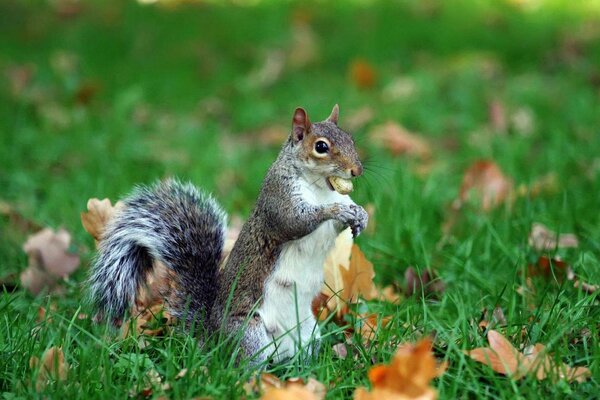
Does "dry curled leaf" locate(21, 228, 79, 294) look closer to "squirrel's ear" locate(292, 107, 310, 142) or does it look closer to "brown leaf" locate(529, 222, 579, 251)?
"squirrel's ear" locate(292, 107, 310, 142)

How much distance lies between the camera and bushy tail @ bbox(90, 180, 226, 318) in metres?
2.21

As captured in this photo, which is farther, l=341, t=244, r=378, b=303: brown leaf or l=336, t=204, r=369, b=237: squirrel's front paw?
l=341, t=244, r=378, b=303: brown leaf

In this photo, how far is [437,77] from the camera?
5.32m

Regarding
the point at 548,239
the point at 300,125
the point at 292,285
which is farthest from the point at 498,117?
the point at 292,285

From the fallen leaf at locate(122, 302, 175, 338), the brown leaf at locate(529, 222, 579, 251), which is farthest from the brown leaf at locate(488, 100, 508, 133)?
the fallen leaf at locate(122, 302, 175, 338)

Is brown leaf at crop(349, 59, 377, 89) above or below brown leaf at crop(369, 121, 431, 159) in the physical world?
above

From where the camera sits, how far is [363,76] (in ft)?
17.4

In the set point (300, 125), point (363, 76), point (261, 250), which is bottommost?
point (261, 250)

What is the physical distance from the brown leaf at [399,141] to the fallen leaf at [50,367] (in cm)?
254

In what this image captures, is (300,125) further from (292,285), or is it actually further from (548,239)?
(548,239)

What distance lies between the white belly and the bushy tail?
22cm

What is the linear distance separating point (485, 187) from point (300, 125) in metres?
1.43

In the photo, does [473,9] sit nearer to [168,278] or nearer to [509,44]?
[509,44]

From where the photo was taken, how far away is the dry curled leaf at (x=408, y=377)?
5.05 feet
